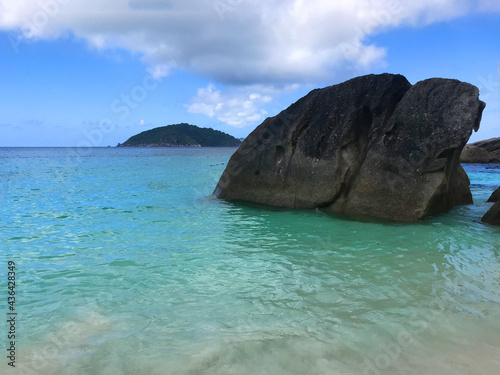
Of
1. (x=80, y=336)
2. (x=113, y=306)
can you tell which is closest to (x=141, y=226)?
(x=113, y=306)

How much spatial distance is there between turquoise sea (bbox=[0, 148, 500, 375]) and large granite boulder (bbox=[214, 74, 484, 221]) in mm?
1322

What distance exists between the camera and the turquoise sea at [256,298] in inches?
167

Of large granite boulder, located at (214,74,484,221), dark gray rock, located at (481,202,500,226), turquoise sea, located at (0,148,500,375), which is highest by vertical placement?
large granite boulder, located at (214,74,484,221)

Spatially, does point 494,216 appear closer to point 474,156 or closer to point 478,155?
point 474,156

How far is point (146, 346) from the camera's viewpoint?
14.8 feet

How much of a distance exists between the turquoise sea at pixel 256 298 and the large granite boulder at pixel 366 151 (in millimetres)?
1322

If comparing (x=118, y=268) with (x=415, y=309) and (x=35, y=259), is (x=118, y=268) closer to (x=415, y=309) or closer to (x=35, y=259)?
(x=35, y=259)

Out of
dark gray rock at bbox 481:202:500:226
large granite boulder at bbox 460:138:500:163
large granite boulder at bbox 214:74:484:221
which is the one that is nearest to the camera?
dark gray rock at bbox 481:202:500:226

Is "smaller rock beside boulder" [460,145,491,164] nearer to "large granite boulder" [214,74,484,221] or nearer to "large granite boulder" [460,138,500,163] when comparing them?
"large granite boulder" [460,138,500,163]

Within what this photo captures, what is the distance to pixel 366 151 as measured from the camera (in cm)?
1253

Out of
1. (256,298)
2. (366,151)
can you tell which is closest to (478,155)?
(366,151)

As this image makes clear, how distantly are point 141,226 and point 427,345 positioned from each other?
327 inches

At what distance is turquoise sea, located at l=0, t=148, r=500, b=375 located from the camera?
4.25 metres

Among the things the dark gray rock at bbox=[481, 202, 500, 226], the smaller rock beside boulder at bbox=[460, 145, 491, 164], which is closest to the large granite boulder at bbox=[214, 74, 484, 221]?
the dark gray rock at bbox=[481, 202, 500, 226]
